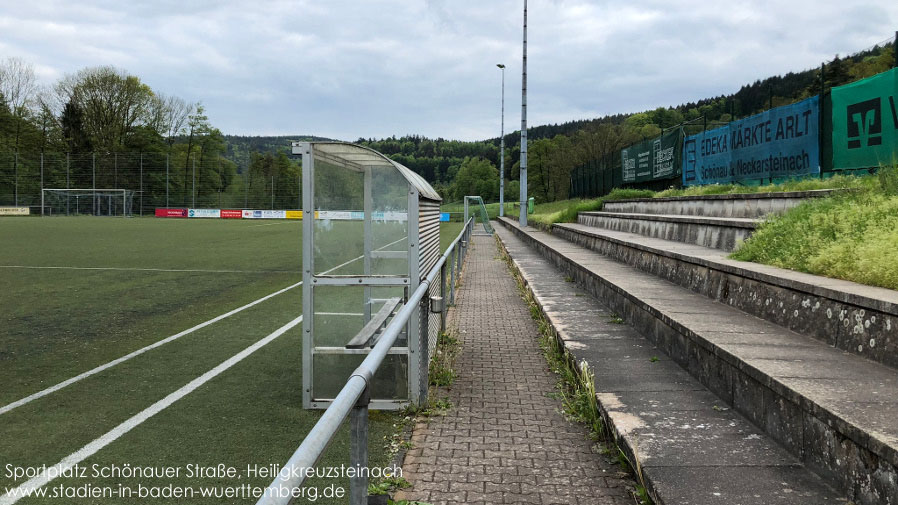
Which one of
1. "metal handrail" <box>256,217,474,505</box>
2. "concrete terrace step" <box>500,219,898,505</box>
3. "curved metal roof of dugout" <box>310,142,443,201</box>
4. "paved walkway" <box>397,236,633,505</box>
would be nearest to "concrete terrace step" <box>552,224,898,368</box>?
"concrete terrace step" <box>500,219,898,505</box>

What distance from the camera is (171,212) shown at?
61.5m

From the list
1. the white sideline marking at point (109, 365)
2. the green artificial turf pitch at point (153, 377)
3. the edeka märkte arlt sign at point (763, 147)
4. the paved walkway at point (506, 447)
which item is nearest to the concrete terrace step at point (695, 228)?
Answer: the edeka märkte arlt sign at point (763, 147)

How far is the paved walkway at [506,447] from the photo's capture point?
329 cm

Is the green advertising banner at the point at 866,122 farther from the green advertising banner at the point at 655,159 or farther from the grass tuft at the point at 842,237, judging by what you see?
the green advertising banner at the point at 655,159

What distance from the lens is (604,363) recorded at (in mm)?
4953

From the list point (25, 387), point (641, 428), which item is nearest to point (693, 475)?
point (641, 428)

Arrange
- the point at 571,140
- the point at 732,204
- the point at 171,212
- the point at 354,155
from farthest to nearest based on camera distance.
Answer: the point at 571,140 → the point at 171,212 → the point at 732,204 → the point at 354,155

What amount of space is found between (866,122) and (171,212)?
61.8 meters

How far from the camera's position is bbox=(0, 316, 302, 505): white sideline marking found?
11.1ft

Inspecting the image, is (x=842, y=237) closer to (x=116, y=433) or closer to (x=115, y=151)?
(x=116, y=433)

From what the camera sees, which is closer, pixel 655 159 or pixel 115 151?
pixel 655 159

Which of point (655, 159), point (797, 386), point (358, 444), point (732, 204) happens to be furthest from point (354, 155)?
point (655, 159)

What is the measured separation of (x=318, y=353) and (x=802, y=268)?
373cm

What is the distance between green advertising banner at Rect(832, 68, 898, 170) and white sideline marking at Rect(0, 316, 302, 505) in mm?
6832
